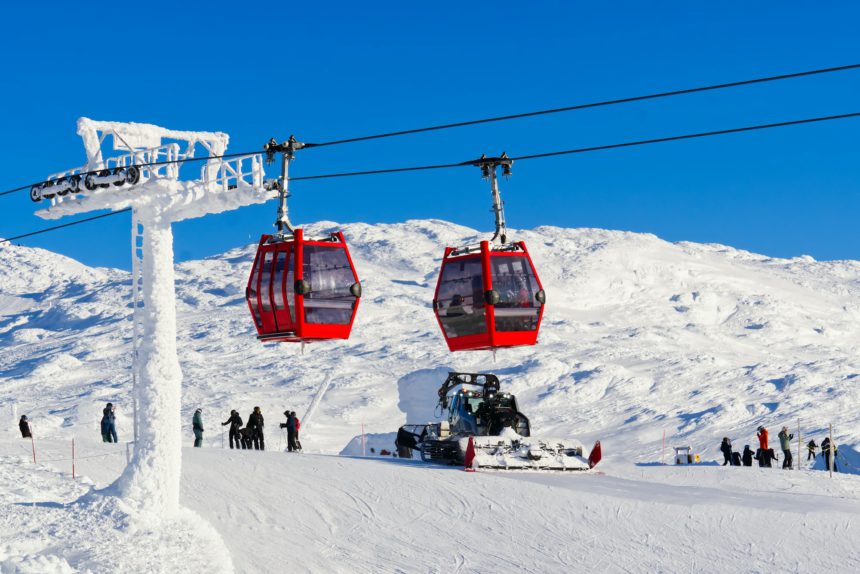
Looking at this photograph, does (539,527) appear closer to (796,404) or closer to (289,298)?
(289,298)

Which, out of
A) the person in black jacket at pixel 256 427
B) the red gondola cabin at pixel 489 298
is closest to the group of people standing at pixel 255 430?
the person in black jacket at pixel 256 427

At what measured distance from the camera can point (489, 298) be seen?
20625mm

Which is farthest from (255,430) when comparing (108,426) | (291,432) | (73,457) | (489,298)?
(489,298)

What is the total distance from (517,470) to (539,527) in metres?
5.05

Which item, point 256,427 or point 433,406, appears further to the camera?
point 433,406

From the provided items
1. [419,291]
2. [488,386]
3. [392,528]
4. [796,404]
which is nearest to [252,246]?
[419,291]

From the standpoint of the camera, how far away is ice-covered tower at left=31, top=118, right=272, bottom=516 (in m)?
18.7

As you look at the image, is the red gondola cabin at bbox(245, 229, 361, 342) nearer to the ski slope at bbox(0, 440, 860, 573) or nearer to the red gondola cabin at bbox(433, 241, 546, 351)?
the red gondola cabin at bbox(433, 241, 546, 351)

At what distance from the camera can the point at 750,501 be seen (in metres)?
22.3

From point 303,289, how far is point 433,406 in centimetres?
4301

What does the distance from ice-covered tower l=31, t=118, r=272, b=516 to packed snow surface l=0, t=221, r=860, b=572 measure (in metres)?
0.77

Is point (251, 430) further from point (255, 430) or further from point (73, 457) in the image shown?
point (73, 457)

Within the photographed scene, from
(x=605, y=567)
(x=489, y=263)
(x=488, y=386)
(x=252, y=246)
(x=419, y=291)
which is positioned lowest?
(x=605, y=567)

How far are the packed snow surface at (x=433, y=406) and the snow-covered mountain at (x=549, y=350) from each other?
0.30m
